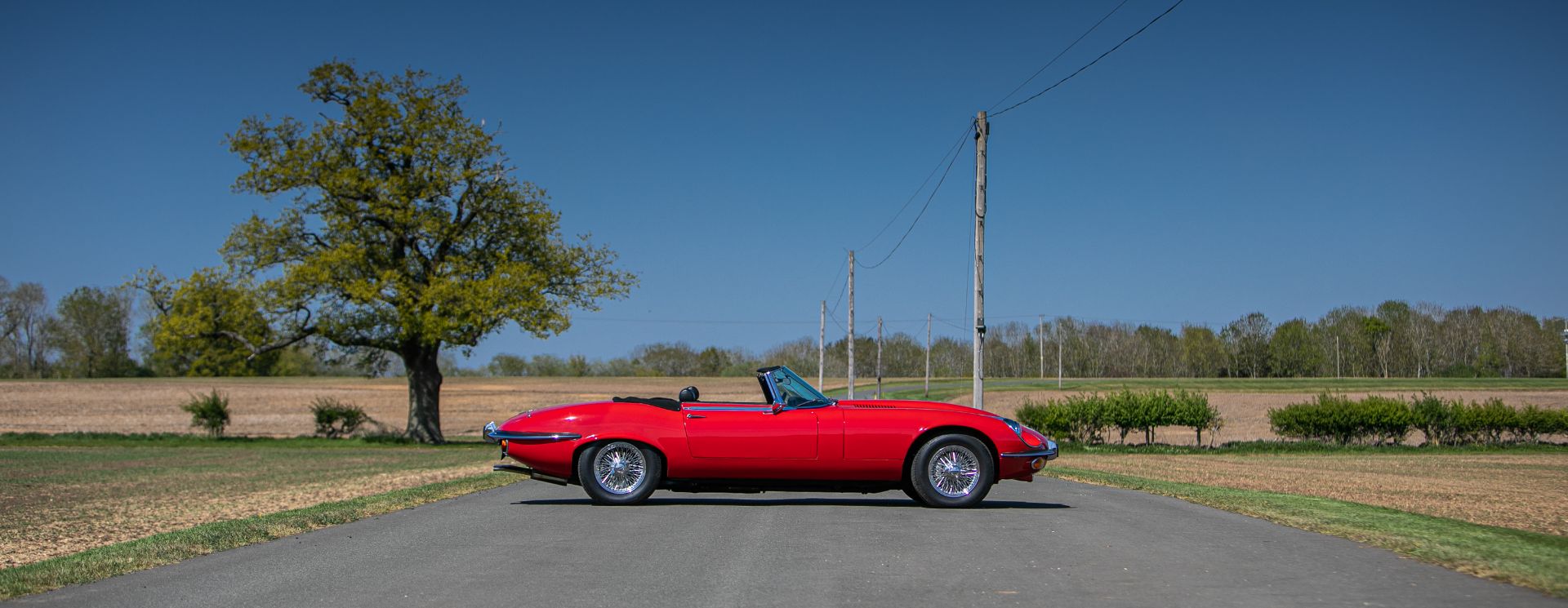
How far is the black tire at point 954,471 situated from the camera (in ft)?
37.4

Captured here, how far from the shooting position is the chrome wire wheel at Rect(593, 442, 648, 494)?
11695mm

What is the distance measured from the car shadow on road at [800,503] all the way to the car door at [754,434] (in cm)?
55

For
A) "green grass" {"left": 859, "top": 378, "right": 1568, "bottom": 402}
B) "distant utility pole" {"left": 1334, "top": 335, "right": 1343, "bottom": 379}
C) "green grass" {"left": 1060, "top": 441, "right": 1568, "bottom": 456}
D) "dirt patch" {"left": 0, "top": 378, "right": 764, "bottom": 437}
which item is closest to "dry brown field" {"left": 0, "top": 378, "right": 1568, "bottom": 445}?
"dirt patch" {"left": 0, "top": 378, "right": 764, "bottom": 437}

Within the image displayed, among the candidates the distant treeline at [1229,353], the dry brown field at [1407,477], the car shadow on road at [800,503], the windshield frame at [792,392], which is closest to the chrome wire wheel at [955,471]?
the car shadow on road at [800,503]

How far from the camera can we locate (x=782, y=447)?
37.6 ft

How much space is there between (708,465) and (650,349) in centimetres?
12294

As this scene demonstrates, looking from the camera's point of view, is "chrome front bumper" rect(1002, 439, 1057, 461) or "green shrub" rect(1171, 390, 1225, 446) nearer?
"chrome front bumper" rect(1002, 439, 1057, 461)

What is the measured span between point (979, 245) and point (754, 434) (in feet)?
55.1

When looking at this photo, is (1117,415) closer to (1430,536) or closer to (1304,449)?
(1304,449)

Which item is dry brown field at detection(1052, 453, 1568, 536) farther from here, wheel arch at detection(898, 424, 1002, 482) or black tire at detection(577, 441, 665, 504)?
black tire at detection(577, 441, 665, 504)

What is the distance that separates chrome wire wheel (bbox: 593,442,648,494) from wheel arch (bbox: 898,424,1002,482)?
2.52 m

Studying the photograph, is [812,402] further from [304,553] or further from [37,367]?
[37,367]

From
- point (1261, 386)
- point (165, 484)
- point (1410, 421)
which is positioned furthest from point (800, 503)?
point (1261, 386)

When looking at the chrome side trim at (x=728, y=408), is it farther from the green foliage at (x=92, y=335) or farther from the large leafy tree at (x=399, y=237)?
the green foliage at (x=92, y=335)
